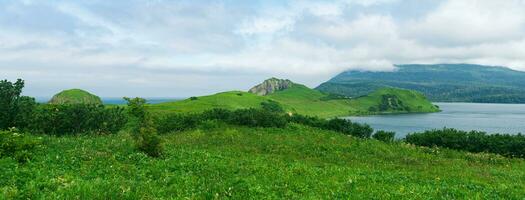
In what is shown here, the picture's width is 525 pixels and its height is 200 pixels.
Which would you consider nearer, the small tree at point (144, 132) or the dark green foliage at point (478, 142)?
the small tree at point (144, 132)

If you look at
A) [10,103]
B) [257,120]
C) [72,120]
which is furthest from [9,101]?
[257,120]

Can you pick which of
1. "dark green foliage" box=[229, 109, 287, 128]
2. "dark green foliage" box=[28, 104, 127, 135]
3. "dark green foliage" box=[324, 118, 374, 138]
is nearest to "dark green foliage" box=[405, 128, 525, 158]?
"dark green foliage" box=[324, 118, 374, 138]

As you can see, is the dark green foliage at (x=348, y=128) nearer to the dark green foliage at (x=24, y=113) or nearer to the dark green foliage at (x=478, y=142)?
the dark green foliage at (x=478, y=142)

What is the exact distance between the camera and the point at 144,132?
25578mm

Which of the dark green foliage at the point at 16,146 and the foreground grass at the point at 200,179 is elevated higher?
the dark green foliage at the point at 16,146

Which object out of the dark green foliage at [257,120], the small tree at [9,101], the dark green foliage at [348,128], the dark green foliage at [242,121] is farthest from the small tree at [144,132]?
the dark green foliage at [348,128]

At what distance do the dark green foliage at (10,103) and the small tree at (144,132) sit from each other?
15519 mm

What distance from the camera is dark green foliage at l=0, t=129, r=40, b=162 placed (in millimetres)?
20250

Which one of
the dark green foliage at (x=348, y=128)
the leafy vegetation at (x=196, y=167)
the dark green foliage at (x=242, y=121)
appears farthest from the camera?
the dark green foliage at (x=348, y=128)

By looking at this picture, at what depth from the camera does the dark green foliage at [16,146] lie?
20250 millimetres

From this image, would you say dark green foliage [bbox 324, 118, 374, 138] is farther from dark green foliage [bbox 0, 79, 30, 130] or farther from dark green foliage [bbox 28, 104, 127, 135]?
dark green foliage [bbox 0, 79, 30, 130]

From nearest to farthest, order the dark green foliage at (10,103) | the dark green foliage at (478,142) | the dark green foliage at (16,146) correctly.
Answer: the dark green foliage at (16,146)
the dark green foliage at (10,103)
the dark green foliage at (478,142)

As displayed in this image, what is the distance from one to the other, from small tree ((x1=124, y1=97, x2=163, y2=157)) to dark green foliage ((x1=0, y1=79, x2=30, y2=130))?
1552 cm

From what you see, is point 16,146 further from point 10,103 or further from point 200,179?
point 10,103
